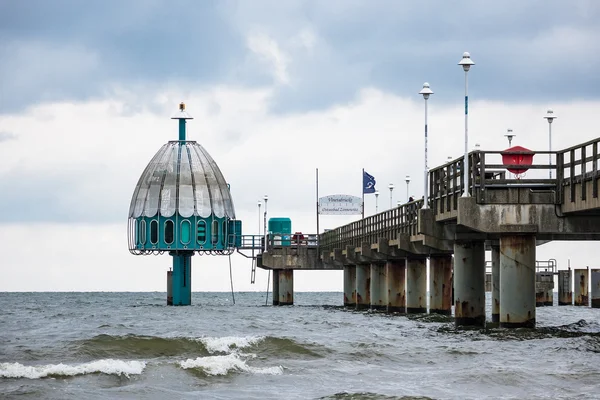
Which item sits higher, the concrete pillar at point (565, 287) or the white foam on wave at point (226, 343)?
the concrete pillar at point (565, 287)

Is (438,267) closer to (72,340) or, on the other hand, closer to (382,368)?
(72,340)

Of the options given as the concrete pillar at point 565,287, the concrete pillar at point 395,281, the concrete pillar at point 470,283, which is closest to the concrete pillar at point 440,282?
the concrete pillar at point 395,281

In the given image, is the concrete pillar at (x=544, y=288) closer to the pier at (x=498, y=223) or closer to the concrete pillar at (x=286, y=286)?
the concrete pillar at (x=286, y=286)

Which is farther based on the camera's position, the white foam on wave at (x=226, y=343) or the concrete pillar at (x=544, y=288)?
the concrete pillar at (x=544, y=288)

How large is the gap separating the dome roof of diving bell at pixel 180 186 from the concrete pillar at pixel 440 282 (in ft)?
86.5

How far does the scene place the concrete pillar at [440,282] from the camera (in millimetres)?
52188

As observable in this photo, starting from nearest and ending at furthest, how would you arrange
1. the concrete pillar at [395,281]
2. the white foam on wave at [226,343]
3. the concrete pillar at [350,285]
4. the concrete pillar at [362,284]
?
the white foam on wave at [226,343], the concrete pillar at [395,281], the concrete pillar at [362,284], the concrete pillar at [350,285]

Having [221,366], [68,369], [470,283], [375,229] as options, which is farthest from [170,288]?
[68,369]

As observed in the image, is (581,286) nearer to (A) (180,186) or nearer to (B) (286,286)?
(B) (286,286)

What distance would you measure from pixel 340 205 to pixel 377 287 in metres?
22.7

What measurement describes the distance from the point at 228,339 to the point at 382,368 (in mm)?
6669

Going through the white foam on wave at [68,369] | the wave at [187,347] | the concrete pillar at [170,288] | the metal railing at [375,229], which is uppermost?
the metal railing at [375,229]

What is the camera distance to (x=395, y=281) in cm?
5991

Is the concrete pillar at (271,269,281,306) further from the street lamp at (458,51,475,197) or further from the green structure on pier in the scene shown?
the street lamp at (458,51,475,197)
